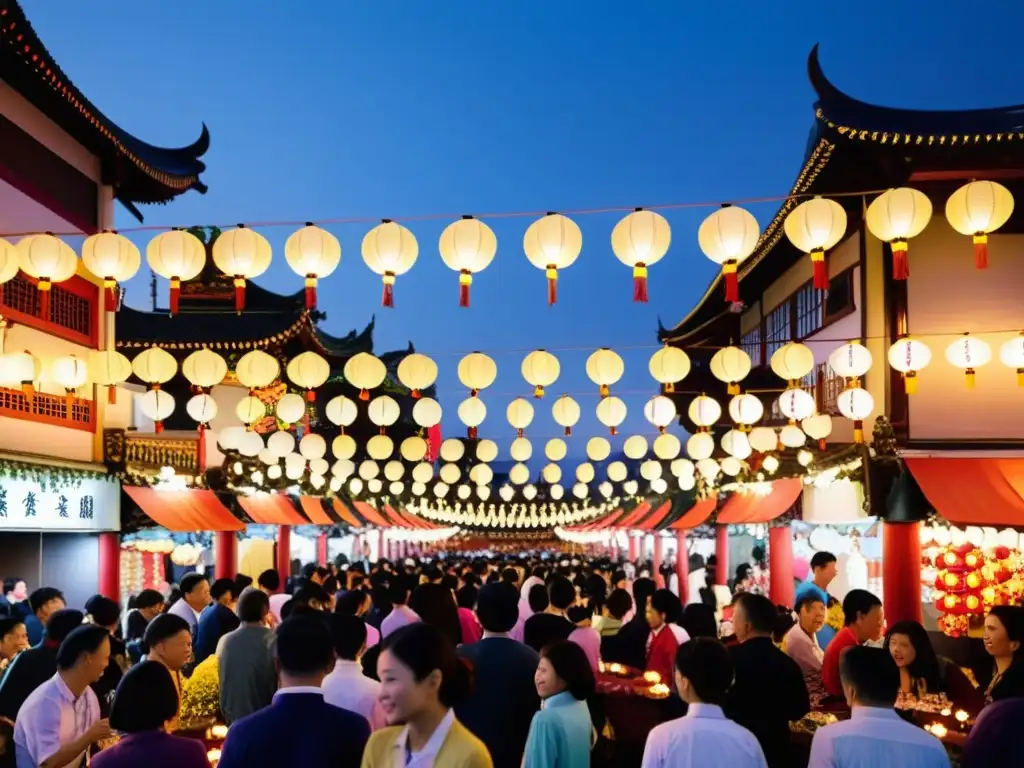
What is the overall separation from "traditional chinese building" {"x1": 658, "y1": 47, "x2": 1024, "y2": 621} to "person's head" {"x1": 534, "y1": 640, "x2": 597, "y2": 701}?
9.29 m

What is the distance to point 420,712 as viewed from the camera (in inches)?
133

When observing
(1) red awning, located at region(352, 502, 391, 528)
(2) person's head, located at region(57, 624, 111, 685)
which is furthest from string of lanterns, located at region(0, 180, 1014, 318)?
(1) red awning, located at region(352, 502, 391, 528)

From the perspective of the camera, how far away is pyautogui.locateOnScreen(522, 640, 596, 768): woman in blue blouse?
4578 mm

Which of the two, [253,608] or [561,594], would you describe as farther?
[561,594]

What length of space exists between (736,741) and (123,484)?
50.2 ft

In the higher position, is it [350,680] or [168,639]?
[168,639]

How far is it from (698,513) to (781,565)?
5.60 meters

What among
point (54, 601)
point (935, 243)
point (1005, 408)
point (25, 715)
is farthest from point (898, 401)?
point (25, 715)

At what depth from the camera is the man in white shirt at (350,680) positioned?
18.2 ft

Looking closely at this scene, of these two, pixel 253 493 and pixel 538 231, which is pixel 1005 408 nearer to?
pixel 538 231

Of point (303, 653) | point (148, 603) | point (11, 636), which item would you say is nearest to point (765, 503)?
point (148, 603)

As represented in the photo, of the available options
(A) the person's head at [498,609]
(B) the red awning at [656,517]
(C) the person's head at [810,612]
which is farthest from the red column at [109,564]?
(B) the red awning at [656,517]

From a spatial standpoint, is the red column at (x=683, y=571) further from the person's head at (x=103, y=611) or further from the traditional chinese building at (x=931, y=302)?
the person's head at (x=103, y=611)

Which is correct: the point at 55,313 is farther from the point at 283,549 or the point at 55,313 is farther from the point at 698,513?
the point at 698,513
